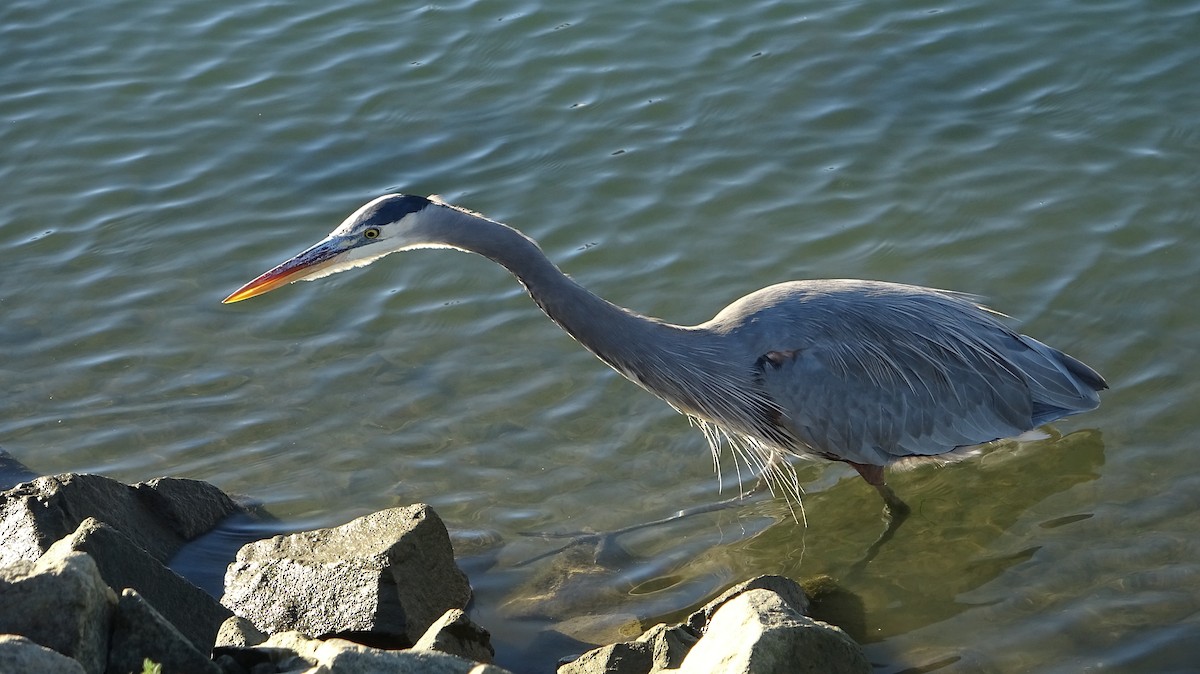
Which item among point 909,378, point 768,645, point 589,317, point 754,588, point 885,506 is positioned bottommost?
point 885,506

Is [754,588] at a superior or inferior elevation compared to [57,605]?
inferior

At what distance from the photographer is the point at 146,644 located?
11.5ft

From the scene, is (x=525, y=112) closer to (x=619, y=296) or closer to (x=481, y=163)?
(x=481, y=163)

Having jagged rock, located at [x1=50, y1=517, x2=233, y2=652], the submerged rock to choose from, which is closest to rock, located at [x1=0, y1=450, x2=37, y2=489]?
jagged rock, located at [x1=50, y1=517, x2=233, y2=652]

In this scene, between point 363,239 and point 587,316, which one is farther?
point 587,316

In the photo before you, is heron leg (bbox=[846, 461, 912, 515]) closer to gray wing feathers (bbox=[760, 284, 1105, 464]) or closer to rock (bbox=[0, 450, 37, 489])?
gray wing feathers (bbox=[760, 284, 1105, 464])

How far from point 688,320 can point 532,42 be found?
3.35 m

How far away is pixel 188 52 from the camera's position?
9.73m

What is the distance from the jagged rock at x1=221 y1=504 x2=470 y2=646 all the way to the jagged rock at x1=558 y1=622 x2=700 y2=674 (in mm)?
659

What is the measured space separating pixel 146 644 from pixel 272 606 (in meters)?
1.07

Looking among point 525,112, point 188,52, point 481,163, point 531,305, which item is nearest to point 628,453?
point 531,305

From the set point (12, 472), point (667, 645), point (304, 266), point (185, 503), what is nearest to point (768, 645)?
point (667, 645)

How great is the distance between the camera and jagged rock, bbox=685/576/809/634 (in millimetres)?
4480

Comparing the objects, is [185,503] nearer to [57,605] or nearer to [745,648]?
[57,605]
